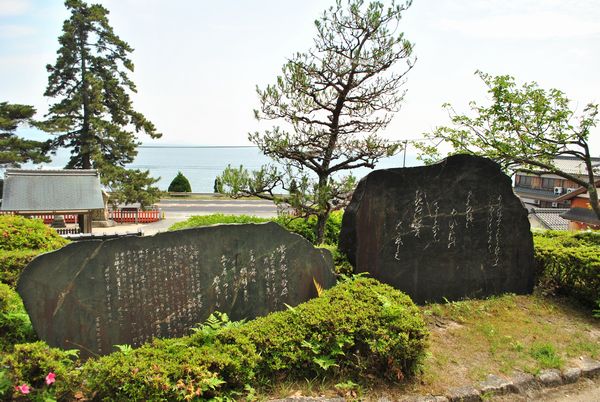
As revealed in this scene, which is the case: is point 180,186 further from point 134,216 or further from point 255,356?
point 255,356

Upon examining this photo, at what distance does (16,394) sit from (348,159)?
26.4ft

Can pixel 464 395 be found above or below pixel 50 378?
below

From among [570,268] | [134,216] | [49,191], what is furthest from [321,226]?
[134,216]

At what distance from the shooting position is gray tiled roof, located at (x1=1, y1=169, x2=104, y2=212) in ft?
58.7

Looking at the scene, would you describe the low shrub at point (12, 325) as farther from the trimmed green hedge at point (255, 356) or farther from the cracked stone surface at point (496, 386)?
the cracked stone surface at point (496, 386)

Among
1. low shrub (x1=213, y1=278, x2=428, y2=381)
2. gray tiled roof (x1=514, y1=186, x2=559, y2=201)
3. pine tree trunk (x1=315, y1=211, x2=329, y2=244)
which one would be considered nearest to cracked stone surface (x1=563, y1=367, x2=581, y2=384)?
low shrub (x1=213, y1=278, x2=428, y2=381)

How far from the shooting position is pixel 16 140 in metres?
23.0

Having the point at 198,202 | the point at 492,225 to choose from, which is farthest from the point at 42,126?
the point at 492,225

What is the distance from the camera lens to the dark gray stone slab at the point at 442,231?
5.62 metres

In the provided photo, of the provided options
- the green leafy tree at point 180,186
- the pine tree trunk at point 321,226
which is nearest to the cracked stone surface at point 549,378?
the pine tree trunk at point 321,226

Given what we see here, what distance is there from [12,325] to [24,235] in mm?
2849

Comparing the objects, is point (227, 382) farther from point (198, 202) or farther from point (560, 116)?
point (198, 202)

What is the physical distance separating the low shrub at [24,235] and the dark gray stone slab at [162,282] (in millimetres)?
3146

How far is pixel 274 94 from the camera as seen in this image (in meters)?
9.30
